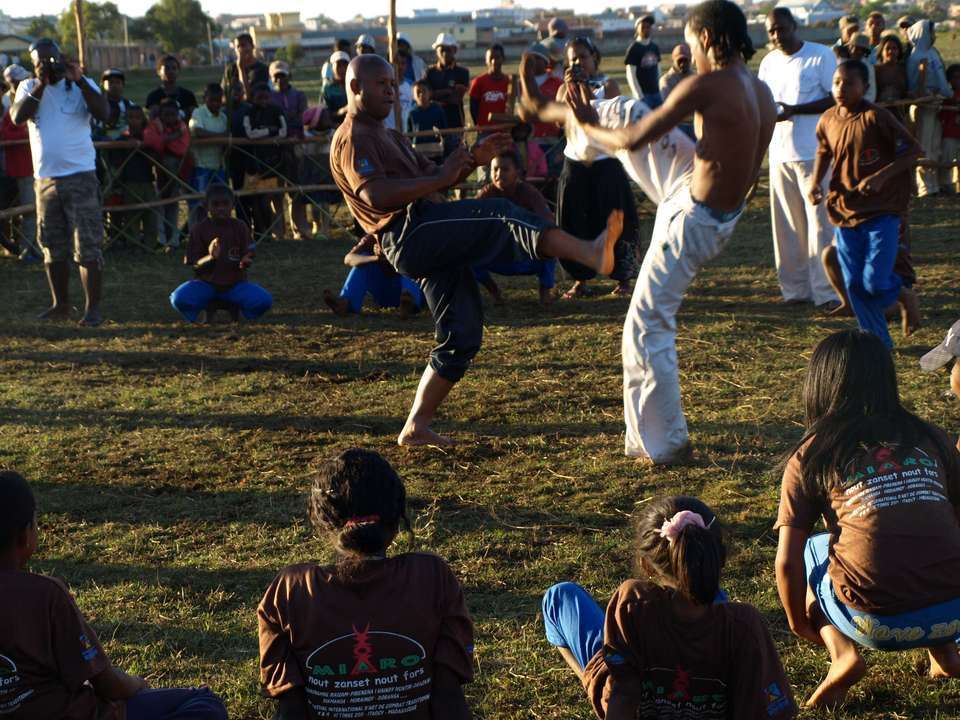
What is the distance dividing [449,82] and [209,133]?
3132 millimetres

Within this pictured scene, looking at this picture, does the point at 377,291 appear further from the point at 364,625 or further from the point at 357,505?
the point at 364,625

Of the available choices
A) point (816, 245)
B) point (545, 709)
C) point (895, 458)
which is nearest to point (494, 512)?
point (545, 709)

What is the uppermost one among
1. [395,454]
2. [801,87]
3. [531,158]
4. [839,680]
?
[801,87]

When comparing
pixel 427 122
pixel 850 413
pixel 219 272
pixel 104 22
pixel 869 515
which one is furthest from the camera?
pixel 104 22

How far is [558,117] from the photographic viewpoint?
18.3 ft

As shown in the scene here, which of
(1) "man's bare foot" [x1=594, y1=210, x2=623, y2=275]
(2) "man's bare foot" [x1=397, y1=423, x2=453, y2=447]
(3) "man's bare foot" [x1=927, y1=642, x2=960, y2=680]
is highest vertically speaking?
(1) "man's bare foot" [x1=594, y1=210, x2=623, y2=275]

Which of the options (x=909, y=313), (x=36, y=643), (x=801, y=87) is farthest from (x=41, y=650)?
(x=801, y=87)

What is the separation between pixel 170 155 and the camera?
1299cm

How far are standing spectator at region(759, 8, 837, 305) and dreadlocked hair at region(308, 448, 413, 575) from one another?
21.3 ft

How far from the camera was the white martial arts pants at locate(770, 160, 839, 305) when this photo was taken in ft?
29.7

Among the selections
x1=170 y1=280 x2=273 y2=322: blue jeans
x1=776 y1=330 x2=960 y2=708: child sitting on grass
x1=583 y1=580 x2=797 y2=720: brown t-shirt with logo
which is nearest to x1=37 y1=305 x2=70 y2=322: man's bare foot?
A: x1=170 y1=280 x2=273 y2=322: blue jeans

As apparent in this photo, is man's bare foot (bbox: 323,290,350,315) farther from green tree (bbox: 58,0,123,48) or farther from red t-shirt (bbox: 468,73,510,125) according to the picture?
green tree (bbox: 58,0,123,48)

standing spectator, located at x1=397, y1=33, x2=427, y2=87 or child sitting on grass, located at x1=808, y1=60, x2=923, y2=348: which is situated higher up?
standing spectator, located at x1=397, y1=33, x2=427, y2=87

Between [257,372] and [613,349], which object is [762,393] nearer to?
[613,349]
